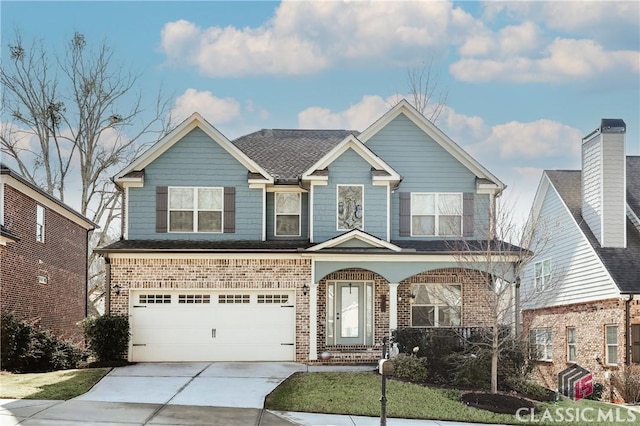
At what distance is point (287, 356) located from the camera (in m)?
22.8

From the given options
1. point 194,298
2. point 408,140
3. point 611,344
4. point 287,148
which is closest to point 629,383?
point 611,344

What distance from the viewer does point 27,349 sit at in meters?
20.9

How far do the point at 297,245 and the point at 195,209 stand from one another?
10.6ft

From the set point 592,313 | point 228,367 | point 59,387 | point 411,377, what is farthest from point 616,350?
point 59,387

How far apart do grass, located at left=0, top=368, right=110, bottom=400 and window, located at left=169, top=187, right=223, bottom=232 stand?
492 centimetres

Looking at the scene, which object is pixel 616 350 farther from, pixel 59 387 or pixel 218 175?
pixel 59 387

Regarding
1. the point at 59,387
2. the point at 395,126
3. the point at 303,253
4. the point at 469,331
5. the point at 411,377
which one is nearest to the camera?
the point at 59,387

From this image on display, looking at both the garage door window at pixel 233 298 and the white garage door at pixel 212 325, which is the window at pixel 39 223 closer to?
the white garage door at pixel 212 325

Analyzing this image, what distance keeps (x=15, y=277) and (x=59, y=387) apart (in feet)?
21.0

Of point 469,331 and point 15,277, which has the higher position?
point 15,277

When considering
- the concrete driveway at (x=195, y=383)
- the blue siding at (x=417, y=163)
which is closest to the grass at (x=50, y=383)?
the concrete driveway at (x=195, y=383)

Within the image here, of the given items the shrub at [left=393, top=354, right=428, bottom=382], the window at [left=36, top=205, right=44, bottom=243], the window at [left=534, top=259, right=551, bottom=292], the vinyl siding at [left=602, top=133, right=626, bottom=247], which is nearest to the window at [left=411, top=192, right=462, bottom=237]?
the vinyl siding at [left=602, top=133, right=626, bottom=247]

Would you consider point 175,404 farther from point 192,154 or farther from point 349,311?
point 192,154

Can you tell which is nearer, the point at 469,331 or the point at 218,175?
the point at 469,331
